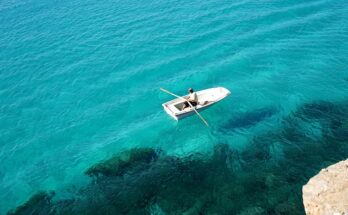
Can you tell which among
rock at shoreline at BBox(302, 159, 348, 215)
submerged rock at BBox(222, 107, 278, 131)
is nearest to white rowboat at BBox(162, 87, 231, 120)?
submerged rock at BBox(222, 107, 278, 131)

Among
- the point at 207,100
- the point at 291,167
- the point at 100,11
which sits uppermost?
the point at 100,11

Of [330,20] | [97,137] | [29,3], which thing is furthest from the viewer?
[29,3]

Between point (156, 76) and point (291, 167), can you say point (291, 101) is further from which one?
point (156, 76)

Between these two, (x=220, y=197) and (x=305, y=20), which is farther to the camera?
(x=305, y=20)

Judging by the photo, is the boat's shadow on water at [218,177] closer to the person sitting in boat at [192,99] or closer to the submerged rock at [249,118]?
the submerged rock at [249,118]

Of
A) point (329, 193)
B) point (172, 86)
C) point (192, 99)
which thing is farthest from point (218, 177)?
point (172, 86)

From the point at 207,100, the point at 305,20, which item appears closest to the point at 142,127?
the point at 207,100

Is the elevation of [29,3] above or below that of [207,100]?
above

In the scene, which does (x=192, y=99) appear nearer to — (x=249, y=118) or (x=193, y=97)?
(x=193, y=97)
